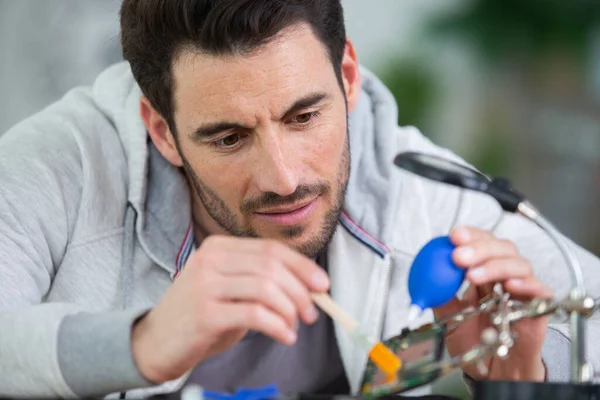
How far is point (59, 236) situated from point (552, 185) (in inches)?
122

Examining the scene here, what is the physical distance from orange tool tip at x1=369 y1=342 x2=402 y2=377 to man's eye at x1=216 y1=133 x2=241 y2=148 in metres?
0.48

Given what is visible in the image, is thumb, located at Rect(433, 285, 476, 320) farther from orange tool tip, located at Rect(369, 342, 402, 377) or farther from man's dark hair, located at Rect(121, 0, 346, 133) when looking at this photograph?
man's dark hair, located at Rect(121, 0, 346, 133)

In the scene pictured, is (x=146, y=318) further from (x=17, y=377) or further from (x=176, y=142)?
(x=176, y=142)

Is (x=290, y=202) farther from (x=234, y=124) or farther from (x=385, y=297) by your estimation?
(x=385, y=297)

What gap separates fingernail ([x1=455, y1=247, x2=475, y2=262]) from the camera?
3.25ft

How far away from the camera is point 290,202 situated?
1.27 meters

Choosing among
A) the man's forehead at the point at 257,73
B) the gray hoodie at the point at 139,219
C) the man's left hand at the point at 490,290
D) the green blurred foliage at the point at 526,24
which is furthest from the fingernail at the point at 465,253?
the green blurred foliage at the point at 526,24

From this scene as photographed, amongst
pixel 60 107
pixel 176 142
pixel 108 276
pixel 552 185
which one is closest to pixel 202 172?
pixel 176 142

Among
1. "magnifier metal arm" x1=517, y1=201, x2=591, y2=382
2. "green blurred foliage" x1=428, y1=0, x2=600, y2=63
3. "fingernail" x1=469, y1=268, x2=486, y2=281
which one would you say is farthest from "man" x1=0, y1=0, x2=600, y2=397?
"green blurred foliage" x1=428, y1=0, x2=600, y2=63

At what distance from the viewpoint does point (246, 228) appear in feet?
4.44

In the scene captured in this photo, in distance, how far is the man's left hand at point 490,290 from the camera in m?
1.01

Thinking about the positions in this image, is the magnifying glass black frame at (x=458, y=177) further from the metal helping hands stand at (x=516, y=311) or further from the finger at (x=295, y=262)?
the finger at (x=295, y=262)

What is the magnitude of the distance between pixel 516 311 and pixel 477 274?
0.22 feet

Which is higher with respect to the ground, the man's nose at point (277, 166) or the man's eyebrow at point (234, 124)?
the man's eyebrow at point (234, 124)
